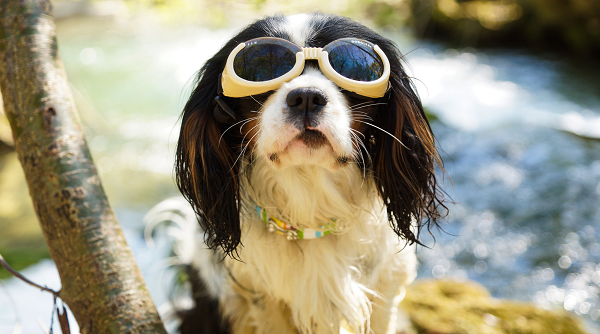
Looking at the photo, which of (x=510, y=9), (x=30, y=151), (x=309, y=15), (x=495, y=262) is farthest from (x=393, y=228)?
(x=510, y=9)

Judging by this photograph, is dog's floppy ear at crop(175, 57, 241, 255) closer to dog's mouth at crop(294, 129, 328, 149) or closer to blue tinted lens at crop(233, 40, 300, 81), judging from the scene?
blue tinted lens at crop(233, 40, 300, 81)

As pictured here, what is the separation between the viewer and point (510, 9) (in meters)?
10.3

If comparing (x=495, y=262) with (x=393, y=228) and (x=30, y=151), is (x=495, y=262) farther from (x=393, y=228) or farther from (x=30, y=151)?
(x=30, y=151)

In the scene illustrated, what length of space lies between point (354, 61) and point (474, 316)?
189cm

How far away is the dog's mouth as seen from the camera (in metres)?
1.59

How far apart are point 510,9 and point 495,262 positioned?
8194 millimetres

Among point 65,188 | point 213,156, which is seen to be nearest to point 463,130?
point 213,156

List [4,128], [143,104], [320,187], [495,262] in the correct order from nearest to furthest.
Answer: [320,187], [495,262], [4,128], [143,104]

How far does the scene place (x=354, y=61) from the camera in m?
1.70

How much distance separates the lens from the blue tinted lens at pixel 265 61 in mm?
1669

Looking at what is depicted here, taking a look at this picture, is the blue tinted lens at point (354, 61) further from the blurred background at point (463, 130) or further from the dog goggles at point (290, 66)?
the blurred background at point (463, 130)

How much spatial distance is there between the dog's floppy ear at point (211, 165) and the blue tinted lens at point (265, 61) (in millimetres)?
238

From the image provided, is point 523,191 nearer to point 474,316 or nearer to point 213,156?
point 474,316

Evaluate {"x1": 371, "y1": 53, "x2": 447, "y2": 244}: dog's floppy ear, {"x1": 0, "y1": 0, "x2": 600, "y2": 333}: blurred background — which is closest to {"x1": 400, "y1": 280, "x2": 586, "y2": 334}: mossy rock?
{"x1": 0, "y1": 0, "x2": 600, "y2": 333}: blurred background
